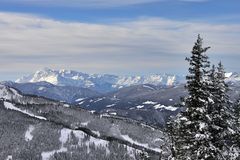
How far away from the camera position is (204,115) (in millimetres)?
39625

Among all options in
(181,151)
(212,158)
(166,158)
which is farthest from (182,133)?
(166,158)

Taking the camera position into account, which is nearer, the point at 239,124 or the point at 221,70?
the point at 221,70

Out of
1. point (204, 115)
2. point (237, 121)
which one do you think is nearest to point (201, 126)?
point (204, 115)

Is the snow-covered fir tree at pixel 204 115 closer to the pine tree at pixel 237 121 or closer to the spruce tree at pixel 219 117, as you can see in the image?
the spruce tree at pixel 219 117

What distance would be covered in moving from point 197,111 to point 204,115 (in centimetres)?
61

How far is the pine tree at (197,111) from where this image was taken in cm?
3953

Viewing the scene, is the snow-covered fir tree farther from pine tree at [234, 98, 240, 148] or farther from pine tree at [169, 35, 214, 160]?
pine tree at [234, 98, 240, 148]

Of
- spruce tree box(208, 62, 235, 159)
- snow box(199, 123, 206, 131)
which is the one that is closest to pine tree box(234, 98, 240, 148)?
spruce tree box(208, 62, 235, 159)

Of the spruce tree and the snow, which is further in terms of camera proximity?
the spruce tree

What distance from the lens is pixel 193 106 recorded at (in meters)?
Answer: 40.7

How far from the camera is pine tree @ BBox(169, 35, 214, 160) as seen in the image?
39531 millimetres

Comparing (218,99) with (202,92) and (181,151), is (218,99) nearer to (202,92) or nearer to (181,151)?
(202,92)

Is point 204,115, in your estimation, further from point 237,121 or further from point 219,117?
point 237,121

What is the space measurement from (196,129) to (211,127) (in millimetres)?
1199
